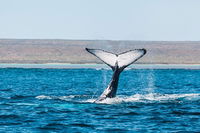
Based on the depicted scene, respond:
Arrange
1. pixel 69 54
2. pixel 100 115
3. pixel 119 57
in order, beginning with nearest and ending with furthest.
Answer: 1. pixel 100 115
2. pixel 119 57
3. pixel 69 54

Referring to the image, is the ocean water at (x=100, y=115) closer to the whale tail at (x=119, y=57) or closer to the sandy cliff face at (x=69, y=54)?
the whale tail at (x=119, y=57)

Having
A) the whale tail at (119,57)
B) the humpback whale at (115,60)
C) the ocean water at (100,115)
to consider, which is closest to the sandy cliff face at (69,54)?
the ocean water at (100,115)

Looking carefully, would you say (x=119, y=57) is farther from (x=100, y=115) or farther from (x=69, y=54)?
(x=69, y=54)

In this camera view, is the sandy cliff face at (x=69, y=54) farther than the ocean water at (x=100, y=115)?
Yes

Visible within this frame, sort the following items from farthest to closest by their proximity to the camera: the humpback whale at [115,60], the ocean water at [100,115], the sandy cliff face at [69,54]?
the sandy cliff face at [69,54] → the humpback whale at [115,60] → the ocean water at [100,115]

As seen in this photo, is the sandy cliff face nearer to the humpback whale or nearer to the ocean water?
the ocean water

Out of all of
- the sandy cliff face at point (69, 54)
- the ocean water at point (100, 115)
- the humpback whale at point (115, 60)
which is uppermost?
the sandy cliff face at point (69, 54)

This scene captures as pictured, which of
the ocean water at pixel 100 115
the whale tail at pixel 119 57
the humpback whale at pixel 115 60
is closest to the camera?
the ocean water at pixel 100 115

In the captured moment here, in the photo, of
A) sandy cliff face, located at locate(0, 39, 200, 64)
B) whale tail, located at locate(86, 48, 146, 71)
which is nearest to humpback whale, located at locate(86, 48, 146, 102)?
whale tail, located at locate(86, 48, 146, 71)

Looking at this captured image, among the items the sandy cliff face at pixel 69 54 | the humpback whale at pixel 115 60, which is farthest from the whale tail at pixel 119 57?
the sandy cliff face at pixel 69 54

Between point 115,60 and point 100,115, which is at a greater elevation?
point 115,60

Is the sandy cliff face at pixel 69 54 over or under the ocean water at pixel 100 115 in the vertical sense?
over

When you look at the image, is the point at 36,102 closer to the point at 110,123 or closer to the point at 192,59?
the point at 110,123

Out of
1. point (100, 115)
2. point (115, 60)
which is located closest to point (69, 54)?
point (115, 60)
